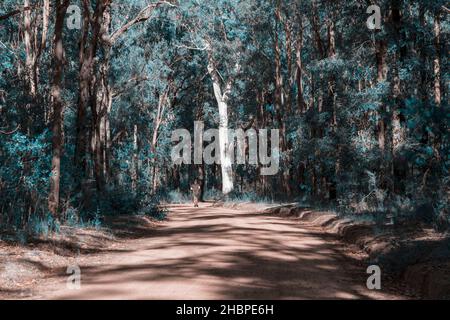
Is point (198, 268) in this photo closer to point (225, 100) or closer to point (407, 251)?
point (407, 251)

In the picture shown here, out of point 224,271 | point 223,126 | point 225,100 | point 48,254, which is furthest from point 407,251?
point 225,100

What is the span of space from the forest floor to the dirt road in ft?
0.04

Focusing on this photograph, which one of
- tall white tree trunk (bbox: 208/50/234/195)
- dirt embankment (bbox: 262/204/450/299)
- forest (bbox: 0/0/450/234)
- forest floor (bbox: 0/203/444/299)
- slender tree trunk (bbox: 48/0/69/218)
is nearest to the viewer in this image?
forest floor (bbox: 0/203/444/299)

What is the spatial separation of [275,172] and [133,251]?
3584 centimetres

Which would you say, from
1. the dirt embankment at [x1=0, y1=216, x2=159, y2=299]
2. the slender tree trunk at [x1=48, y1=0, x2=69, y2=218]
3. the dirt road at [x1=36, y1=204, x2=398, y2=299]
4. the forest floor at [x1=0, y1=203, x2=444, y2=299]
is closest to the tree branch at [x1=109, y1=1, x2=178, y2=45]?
the slender tree trunk at [x1=48, y1=0, x2=69, y2=218]

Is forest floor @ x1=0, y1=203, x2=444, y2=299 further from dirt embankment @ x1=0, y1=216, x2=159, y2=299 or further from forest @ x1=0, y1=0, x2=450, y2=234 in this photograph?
forest @ x1=0, y1=0, x2=450, y2=234

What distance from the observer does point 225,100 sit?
1779 inches

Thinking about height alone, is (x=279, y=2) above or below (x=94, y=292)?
above

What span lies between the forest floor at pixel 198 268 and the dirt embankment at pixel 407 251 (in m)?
0.26

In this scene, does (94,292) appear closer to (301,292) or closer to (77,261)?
(301,292)

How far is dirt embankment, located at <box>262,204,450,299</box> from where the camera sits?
329 inches

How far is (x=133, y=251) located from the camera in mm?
13133

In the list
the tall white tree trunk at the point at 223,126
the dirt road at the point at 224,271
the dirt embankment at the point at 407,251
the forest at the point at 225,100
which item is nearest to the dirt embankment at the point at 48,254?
the dirt road at the point at 224,271

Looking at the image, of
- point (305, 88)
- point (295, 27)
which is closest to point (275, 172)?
point (305, 88)
